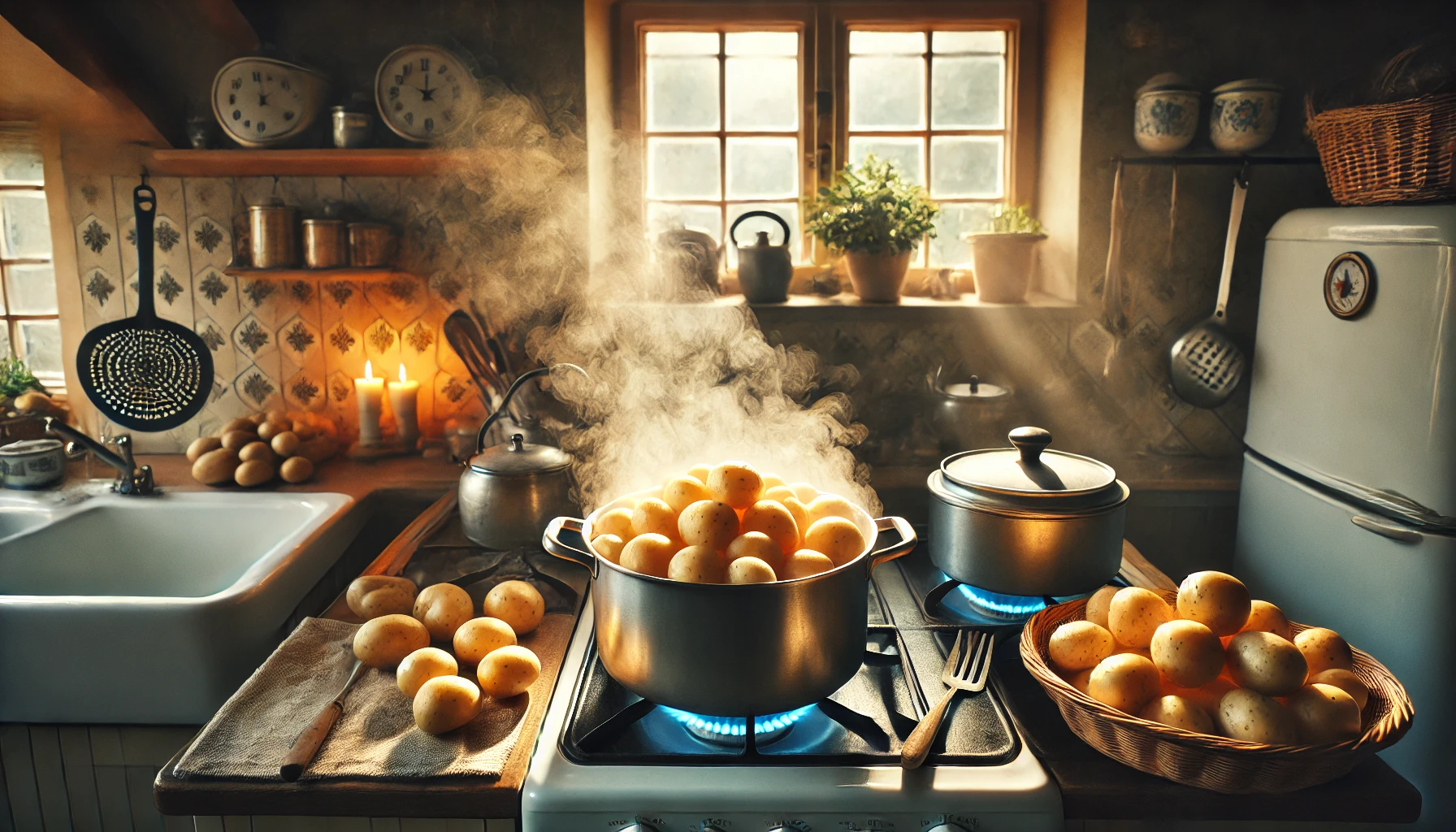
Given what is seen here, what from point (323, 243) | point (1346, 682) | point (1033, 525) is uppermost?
point (323, 243)

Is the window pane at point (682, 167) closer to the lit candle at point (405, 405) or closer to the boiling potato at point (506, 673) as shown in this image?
the lit candle at point (405, 405)

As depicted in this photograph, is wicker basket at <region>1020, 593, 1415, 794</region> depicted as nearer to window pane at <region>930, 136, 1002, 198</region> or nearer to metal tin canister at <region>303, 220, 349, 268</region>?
window pane at <region>930, 136, 1002, 198</region>

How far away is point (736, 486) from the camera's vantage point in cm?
118

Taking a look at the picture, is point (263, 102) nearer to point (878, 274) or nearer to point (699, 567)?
point (878, 274)

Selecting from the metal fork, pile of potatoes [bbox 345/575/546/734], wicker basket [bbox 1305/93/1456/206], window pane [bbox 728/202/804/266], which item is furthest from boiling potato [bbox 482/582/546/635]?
wicker basket [bbox 1305/93/1456/206]

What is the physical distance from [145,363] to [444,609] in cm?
140

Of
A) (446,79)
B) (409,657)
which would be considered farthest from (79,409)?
(409,657)

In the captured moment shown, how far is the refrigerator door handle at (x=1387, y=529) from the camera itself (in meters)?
1.48

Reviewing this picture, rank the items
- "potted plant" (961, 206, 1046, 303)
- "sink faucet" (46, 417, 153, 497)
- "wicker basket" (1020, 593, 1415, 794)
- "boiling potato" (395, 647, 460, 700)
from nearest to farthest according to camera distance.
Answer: "wicker basket" (1020, 593, 1415, 794)
"boiling potato" (395, 647, 460, 700)
"sink faucet" (46, 417, 153, 497)
"potted plant" (961, 206, 1046, 303)

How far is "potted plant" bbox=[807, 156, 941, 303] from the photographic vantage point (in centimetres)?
212

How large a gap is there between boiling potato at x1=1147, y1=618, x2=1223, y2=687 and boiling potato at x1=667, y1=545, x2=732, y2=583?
54 cm

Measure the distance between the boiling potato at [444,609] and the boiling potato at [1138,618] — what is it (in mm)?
959

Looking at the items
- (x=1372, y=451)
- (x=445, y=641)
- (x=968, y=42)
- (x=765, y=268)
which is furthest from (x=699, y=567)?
(x=968, y=42)

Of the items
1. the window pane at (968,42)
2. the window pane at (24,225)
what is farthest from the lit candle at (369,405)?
the window pane at (968,42)
